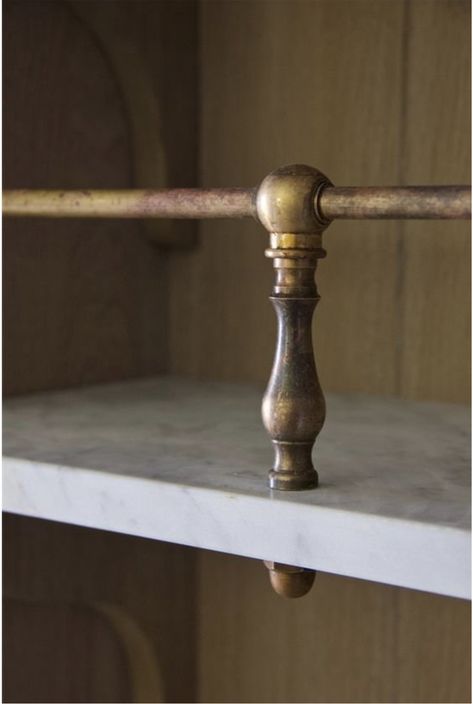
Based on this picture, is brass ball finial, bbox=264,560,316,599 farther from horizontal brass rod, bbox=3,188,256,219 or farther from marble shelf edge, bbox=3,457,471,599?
horizontal brass rod, bbox=3,188,256,219

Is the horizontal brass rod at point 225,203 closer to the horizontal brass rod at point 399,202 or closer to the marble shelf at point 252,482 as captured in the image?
the horizontal brass rod at point 399,202

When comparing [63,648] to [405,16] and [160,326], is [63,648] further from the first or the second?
[405,16]

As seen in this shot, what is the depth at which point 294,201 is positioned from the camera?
64 centimetres

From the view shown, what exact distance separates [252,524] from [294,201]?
0.68ft

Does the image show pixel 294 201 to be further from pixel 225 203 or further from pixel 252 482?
pixel 252 482

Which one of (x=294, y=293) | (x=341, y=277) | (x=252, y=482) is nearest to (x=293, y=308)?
(x=294, y=293)

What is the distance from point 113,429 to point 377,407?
29 cm

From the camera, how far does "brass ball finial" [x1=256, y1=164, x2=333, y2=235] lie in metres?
0.64

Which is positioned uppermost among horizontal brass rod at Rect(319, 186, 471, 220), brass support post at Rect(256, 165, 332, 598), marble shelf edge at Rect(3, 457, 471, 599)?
horizontal brass rod at Rect(319, 186, 471, 220)

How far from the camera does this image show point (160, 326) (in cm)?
130

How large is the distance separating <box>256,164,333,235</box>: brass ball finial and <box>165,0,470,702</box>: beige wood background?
0.45 meters

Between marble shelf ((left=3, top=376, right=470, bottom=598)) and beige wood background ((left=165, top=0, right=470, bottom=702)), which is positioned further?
beige wood background ((left=165, top=0, right=470, bottom=702))

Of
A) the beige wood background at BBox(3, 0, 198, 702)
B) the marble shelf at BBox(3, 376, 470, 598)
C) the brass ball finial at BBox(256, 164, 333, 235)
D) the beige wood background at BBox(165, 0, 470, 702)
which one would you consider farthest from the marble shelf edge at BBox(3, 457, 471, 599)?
the beige wood background at BBox(165, 0, 470, 702)

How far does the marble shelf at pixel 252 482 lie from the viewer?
618 millimetres
